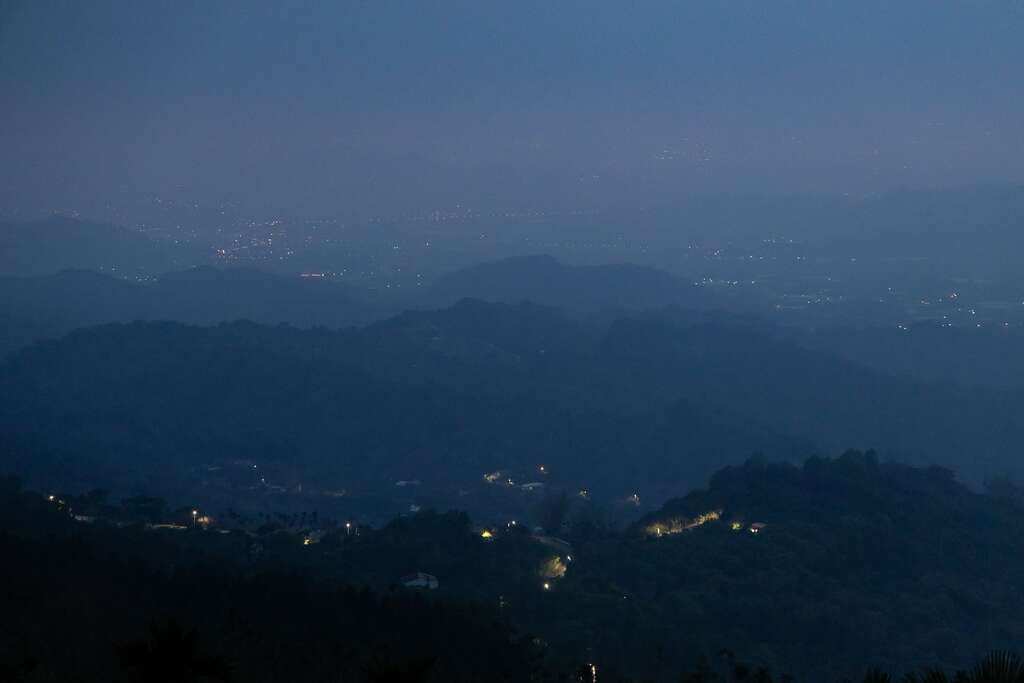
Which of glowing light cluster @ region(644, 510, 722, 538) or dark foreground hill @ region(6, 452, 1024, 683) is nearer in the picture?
dark foreground hill @ region(6, 452, 1024, 683)

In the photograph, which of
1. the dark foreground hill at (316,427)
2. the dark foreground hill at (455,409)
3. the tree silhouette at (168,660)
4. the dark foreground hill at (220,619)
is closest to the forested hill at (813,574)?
the dark foreground hill at (220,619)

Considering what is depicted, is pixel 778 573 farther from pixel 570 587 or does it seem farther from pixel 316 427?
pixel 316 427

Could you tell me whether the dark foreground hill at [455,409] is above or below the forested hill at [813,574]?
below

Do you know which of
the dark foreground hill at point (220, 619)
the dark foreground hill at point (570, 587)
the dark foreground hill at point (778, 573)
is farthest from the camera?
the dark foreground hill at point (778, 573)

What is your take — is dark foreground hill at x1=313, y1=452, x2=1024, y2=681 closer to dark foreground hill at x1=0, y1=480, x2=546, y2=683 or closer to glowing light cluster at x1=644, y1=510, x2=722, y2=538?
glowing light cluster at x1=644, y1=510, x2=722, y2=538

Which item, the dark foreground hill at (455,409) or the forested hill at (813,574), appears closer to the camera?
the forested hill at (813,574)

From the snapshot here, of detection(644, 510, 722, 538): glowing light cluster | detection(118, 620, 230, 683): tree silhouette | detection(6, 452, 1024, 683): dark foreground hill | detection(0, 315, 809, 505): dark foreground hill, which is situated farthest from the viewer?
detection(0, 315, 809, 505): dark foreground hill

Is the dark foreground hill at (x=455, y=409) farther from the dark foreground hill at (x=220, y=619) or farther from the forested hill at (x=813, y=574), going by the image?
the dark foreground hill at (x=220, y=619)

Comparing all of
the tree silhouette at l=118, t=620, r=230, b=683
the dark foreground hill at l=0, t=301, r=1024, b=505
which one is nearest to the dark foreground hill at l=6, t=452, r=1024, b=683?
the tree silhouette at l=118, t=620, r=230, b=683

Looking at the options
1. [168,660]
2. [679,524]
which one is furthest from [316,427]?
[168,660]

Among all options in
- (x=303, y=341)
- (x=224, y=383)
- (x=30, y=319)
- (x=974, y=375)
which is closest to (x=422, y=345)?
(x=303, y=341)

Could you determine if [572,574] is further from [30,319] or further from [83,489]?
[30,319]
